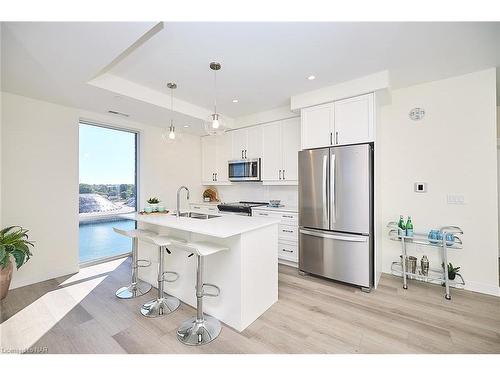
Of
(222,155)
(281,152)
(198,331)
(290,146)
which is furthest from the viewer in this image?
(222,155)

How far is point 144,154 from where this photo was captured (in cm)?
413

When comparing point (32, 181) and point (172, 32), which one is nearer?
point (172, 32)

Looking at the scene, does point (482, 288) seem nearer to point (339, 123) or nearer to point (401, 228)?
point (401, 228)

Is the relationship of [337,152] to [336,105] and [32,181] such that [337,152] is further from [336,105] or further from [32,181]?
[32,181]

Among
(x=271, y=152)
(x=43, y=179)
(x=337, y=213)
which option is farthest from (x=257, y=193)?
(x=43, y=179)

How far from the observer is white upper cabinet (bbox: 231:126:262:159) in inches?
166

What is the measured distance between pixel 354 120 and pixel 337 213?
3.91 ft

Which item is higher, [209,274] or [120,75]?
[120,75]

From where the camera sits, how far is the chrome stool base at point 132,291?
2541mm

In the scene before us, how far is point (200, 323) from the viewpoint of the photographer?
1.92 metres

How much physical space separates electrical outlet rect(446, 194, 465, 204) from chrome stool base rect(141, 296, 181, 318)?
346cm
